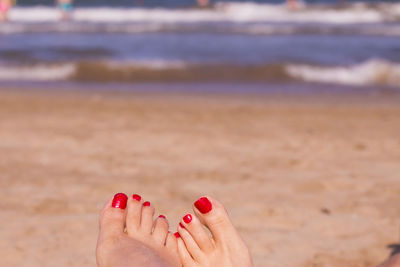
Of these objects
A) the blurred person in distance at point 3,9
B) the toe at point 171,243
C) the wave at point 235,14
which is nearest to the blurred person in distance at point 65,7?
the wave at point 235,14

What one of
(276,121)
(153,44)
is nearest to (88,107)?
(276,121)

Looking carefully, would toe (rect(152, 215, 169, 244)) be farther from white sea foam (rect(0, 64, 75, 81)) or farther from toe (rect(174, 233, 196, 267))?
white sea foam (rect(0, 64, 75, 81))

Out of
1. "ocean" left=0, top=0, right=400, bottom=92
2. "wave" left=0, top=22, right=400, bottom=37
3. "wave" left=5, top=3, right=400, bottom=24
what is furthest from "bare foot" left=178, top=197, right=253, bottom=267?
"wave" left=5, top=3, right=400, bottom=24

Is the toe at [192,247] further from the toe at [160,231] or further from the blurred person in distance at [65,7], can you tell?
the blurred person in distance at [65,7]

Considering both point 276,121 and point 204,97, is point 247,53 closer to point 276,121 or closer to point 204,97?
point 204,97

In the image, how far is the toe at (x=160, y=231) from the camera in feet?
6.97

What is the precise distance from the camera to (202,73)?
7.55 m

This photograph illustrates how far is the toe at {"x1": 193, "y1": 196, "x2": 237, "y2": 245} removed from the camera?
2074 millimetres

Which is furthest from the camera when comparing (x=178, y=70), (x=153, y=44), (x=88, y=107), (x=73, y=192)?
(x=153, y=44)

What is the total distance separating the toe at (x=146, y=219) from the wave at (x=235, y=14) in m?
15.4

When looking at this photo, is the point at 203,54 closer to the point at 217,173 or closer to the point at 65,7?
the point at 217,173

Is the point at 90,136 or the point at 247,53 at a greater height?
the point at 90,136

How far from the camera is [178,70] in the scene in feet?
25.2

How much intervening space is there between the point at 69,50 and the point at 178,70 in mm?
2871
